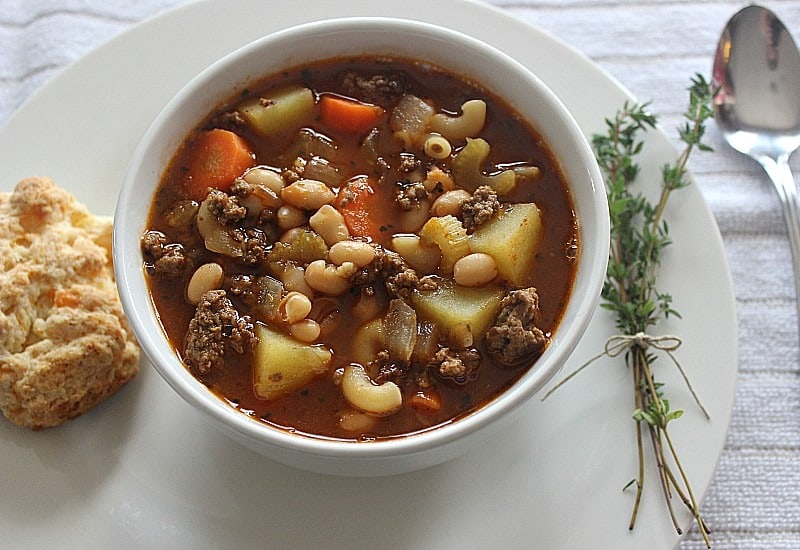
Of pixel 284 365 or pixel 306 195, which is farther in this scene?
pixel 306 195

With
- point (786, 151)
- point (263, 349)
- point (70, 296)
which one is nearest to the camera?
point (263, 349)

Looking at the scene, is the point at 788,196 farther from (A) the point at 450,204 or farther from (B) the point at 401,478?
(B) the point at 401,478

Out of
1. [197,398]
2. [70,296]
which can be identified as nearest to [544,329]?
[197,398]

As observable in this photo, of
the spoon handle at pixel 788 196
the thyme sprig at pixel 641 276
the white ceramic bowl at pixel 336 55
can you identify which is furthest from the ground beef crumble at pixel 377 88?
the spoon handle at pixel 788 196

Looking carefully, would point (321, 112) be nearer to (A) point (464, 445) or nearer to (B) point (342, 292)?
(B) point (342, 292)

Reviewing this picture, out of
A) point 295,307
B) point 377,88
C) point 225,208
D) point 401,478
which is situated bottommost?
point 401,478

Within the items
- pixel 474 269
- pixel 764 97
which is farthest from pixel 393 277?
pixel 764 97

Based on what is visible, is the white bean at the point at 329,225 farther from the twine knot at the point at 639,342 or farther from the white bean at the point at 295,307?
the twine knot at the point at 639,342
